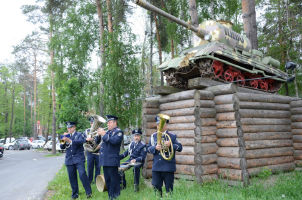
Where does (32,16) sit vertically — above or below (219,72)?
above

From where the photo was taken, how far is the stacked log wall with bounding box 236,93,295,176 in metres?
8.00

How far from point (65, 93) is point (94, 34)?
4026 millimetres

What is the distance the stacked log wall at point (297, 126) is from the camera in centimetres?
959

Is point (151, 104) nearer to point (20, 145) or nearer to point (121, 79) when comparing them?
point (121, 79)

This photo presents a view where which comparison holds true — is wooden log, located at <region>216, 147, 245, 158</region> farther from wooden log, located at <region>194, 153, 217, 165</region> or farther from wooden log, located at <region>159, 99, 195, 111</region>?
wooden log, located at <region>159, 99, 195, 111</region>

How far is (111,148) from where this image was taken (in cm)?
658

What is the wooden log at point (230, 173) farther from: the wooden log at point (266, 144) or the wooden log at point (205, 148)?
the wooden log at point (266, 144)

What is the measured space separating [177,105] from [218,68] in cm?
249

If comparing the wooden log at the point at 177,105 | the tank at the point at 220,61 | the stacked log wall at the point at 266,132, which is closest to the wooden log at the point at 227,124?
the stacked log wall at the point at 266,132

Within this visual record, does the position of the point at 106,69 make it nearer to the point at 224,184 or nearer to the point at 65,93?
the point at 65,93

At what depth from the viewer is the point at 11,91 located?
4288cm

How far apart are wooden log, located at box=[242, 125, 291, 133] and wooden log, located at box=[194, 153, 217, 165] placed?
3.98 ft

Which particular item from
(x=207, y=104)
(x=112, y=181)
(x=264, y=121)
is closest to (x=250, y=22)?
(x=264, y=121)

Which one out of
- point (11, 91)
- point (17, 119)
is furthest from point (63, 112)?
point (17, 119)
